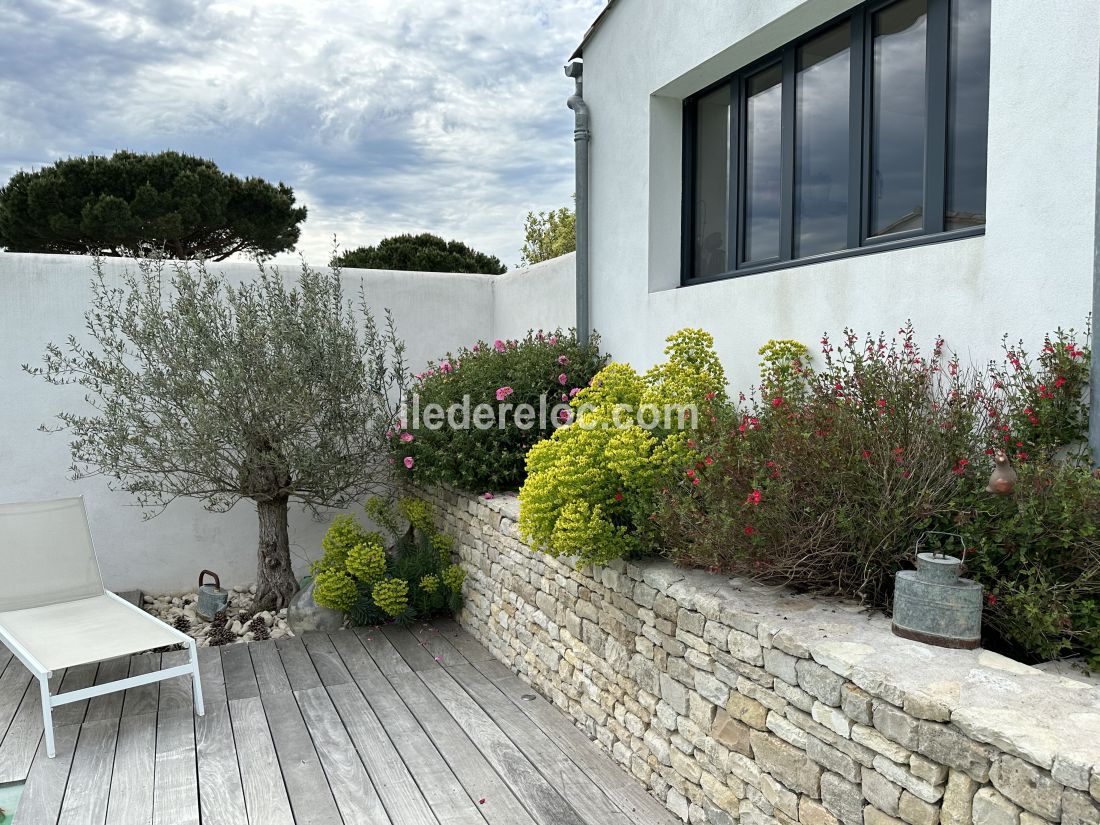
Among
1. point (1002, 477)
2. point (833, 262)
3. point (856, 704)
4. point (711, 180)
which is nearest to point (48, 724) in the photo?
point (856, 704)

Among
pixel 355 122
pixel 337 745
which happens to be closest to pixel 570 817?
pixel 337 745

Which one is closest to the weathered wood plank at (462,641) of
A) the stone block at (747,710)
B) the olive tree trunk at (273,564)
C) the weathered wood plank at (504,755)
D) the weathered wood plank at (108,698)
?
the weathered wood plank at (504,755)

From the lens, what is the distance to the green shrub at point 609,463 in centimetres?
366

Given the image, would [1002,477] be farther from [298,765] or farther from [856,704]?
[298,765]

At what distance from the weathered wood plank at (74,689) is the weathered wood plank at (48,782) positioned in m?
0.15

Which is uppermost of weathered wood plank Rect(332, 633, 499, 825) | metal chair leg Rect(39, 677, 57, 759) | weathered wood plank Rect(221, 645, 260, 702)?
metal chair leg Rect(39, 677, 57, 759)

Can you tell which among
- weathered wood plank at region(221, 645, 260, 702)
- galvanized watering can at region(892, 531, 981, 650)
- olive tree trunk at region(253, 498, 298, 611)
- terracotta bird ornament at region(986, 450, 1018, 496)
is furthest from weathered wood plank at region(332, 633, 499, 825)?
terracotta bird ornament at region(986, 450, 1018, 496)

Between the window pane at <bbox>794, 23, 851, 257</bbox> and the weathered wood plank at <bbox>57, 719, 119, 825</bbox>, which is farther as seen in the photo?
the window pane at <bbox>794, 23, 851, 257</bbox>

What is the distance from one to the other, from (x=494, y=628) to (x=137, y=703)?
7.36ft

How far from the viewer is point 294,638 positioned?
19.0 ft

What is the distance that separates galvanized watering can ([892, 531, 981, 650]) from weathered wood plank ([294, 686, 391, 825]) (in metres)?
2.36

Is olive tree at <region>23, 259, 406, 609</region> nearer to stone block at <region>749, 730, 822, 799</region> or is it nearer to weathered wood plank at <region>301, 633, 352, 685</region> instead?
weathered wood plank at <region>301, 633, 352, 685</region>

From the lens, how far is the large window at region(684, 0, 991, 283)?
3.50 m

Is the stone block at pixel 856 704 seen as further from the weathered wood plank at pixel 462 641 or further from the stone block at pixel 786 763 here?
the weathered wood plank at pixel 462 641
